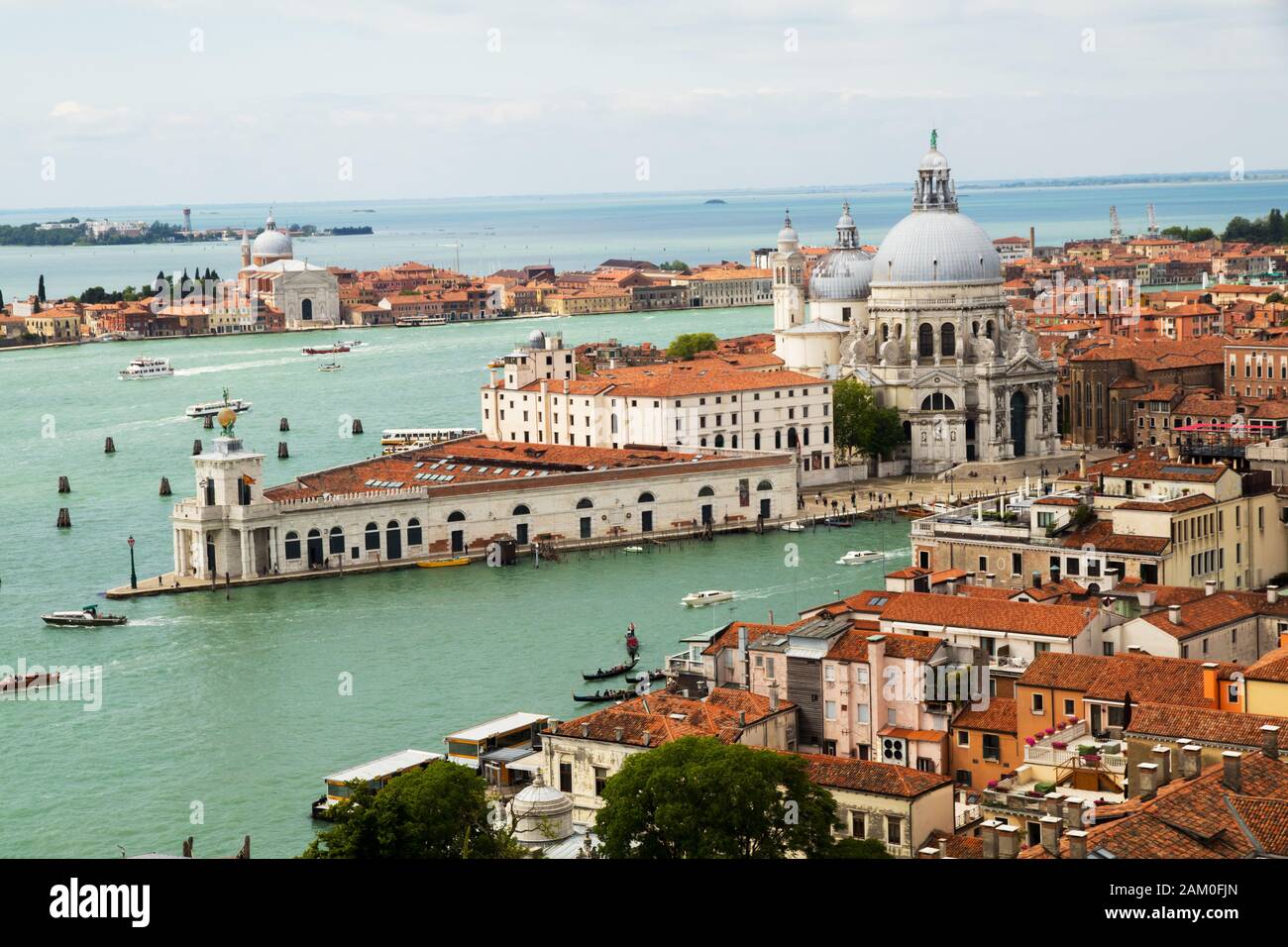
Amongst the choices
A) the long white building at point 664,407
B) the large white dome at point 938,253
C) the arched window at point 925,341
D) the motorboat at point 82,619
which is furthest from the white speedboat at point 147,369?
the motorboat at point 82,619

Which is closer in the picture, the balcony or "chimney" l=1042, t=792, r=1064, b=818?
"chimney" l=1042, t=792, r=1064, b=818

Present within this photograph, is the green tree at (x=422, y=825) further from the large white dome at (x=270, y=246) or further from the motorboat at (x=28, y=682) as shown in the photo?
the large white dome at (x=270, y=246)

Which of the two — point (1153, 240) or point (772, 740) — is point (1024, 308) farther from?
point (772, 740)

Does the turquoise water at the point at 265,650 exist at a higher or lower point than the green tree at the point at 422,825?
lower

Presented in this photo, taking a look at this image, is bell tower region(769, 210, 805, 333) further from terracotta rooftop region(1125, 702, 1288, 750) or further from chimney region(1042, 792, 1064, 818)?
chimney region(1042, 792, 1064, 818)

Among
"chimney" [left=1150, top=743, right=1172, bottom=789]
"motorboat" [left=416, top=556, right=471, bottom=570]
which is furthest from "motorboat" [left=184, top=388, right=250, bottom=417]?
"chimney" [left=1150, top=743, right=1172, bottom=789]

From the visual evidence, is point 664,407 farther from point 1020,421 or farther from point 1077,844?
point 1077,844

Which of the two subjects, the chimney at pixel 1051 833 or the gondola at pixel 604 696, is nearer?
the chimney at pixel 1051 833
